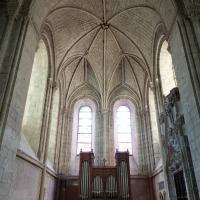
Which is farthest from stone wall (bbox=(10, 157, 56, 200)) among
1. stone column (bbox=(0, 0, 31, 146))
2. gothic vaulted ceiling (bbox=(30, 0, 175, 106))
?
gothic vaulted ceiling (bbox=(30, 0, 175, 106))

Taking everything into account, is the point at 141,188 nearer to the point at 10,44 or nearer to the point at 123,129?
the point at 123,129

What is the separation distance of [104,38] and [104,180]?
32.0ft

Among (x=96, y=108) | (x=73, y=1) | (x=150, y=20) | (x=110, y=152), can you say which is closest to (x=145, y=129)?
(x=110, y=152)

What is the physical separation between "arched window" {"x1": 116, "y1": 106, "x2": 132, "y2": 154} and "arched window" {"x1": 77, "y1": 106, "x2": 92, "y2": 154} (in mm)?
2226

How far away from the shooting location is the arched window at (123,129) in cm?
1607

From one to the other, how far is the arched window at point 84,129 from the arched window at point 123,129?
2.23 meters

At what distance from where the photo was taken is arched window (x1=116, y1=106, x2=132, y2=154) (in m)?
16.1

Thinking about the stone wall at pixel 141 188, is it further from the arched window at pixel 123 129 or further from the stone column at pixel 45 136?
the stone column at pixel 45 136

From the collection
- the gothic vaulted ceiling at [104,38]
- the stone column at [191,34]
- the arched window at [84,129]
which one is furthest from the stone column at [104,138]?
the stone column at [191,34]

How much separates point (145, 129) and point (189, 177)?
8.43m

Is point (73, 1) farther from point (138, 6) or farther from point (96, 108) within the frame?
point (96, 108)

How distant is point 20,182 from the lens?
860 cm

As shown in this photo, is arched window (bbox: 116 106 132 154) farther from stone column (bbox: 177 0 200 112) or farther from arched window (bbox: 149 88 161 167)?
stone column (bbox: 177 0 200 112)

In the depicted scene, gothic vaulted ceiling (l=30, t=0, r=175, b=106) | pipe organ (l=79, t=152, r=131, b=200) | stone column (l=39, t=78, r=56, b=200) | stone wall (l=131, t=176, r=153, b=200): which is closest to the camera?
stone column (l=39, t=78, r=56, b=200)
